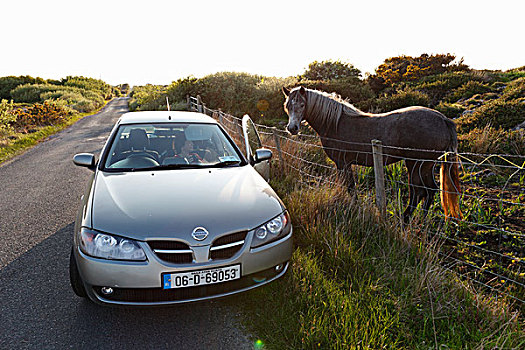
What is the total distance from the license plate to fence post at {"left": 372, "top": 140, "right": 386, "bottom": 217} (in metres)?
2.08

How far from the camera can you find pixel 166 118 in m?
3.93

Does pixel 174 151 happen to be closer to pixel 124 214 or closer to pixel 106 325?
pixel 124 214

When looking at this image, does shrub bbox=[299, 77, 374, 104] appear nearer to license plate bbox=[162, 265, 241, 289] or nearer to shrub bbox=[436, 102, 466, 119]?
shrub bbox=[436, 102, 466, 119]

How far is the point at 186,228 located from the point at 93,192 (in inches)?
42.3

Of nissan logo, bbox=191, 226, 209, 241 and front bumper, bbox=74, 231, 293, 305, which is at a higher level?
nissan logo, bbox=191, 226, 209, 241

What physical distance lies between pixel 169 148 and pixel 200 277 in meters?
1.93

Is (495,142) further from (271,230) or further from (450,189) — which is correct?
(271,230)

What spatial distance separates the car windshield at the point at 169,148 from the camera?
3293 mm

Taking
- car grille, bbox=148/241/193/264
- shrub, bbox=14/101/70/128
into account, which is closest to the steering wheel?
car grille, bbox=148/241/193/264

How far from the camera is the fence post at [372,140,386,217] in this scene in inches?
138

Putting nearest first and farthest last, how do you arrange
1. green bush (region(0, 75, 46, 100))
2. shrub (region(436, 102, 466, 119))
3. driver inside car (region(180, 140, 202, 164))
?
driver inside car (region(180, 140, 202, 164)) < shrub (region(436, 102, 466, 119)) < green bush (region(0, 75, 46, 100))

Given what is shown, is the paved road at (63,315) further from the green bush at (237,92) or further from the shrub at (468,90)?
the shrub at (468,90)

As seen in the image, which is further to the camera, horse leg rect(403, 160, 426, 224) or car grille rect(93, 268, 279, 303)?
horse leg rect(403, 160, 426, 224)

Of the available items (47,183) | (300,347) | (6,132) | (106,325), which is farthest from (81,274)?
(6,132)
